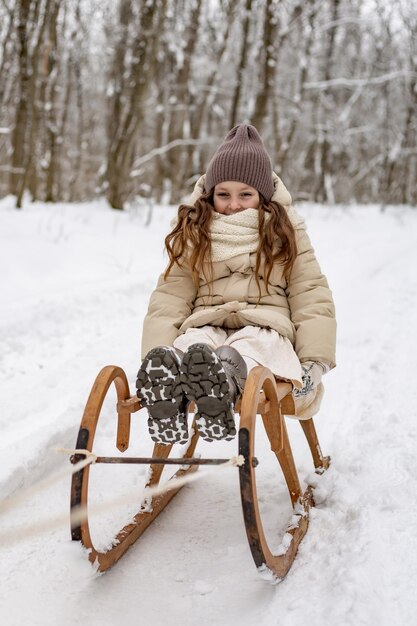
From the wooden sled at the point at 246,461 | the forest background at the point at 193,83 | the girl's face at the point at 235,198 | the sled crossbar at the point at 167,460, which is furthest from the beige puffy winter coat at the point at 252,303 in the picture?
the forest background at the point at 193,83

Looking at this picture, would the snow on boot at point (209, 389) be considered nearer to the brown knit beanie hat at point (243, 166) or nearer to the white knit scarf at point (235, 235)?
the white knit scarf at point (235, 235)

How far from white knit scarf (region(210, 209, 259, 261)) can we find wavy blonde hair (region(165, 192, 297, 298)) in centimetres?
3

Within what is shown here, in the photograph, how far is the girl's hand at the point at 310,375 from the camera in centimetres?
243

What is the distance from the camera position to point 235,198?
8.99ft

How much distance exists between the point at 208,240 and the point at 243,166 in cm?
37

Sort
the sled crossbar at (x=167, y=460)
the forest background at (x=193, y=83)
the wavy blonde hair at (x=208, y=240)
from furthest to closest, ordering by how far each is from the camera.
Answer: the forest background at (x=193, y=83) → the wavy blonde hair at (x=208, y=240) → the sled crossbar at (x=167, y=460)

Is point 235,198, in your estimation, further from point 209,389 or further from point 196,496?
point 196,496

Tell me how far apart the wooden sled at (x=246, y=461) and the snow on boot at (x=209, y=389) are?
0.08m

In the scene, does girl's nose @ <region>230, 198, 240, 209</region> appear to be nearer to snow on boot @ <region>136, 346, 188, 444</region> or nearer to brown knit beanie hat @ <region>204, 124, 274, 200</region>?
brown knit beanie hat @ <region>204, 124, 274, 200</region>

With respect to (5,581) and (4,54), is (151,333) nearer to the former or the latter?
(5,581)

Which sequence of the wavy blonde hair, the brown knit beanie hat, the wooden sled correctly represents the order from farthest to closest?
the brown knit beanie hat
the wavy blonde hair
the wooden sled

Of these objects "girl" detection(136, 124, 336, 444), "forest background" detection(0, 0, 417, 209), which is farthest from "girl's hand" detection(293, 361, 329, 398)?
"forest background" detection(0, 0, 417, 209)

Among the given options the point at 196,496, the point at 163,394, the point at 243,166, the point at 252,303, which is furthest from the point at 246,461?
the point at 243,166

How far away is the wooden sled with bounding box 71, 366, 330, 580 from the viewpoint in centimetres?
185
